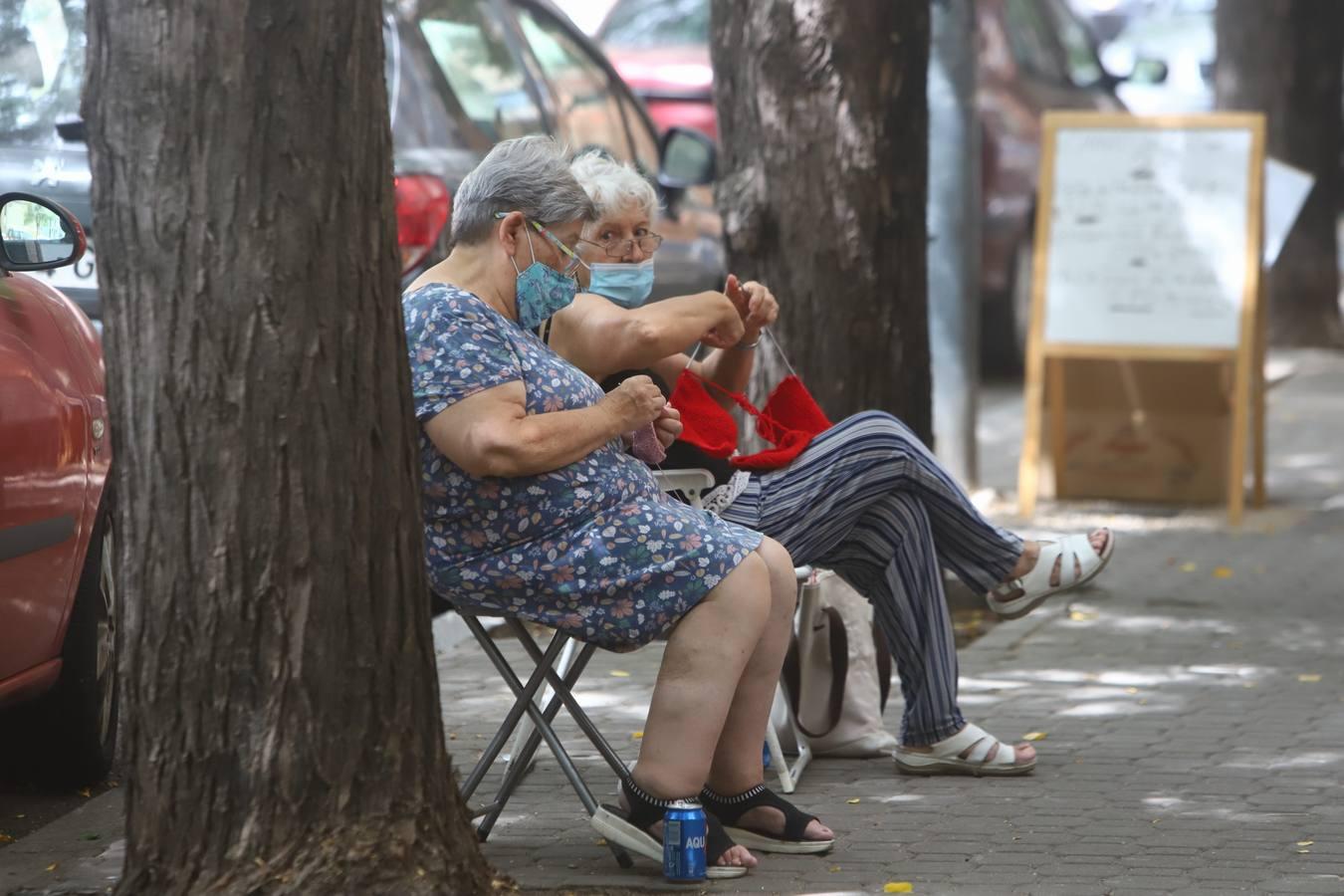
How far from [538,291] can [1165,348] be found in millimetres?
5214

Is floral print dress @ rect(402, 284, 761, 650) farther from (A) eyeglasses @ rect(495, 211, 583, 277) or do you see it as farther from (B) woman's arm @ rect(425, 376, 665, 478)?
(A) eyeglasses @ rect(495, 211, 583, 277)

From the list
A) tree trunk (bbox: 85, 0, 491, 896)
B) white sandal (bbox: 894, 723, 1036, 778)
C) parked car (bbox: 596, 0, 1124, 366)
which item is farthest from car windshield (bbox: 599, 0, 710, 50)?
tree trunk (bbox: 85, 0, 491, 896)

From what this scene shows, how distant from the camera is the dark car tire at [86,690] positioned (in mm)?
4629

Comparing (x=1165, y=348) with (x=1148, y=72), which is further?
(x=1148, y=72)

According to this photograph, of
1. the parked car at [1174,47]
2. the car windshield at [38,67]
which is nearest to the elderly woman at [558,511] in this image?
the car windshield at [38,67]

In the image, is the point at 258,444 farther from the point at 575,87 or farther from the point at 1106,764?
the point at 575,87

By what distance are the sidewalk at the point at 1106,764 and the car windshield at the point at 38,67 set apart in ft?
6.32

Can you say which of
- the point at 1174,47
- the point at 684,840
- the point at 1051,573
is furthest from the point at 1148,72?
the point at 1174,47

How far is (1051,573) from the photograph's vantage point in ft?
16.0

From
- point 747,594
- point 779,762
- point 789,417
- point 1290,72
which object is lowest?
point 779,762

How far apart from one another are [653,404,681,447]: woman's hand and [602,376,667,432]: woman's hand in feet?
1.19

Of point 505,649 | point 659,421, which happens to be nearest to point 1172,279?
point 505,649

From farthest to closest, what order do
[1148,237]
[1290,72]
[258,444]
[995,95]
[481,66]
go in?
[1290,72]
[995,95]
[1148,237]
[481,66]
[258,444]

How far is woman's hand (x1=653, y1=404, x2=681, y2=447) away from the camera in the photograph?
4.31 metres
